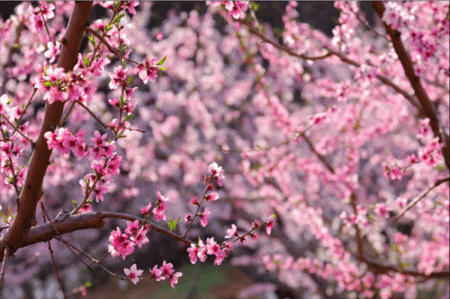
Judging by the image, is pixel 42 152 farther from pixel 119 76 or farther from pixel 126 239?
pixel 126 239

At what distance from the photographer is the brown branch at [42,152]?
2.05 meters

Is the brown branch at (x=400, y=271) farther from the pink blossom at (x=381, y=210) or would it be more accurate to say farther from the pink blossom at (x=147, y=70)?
the pink blossom at (x=147, y=70)

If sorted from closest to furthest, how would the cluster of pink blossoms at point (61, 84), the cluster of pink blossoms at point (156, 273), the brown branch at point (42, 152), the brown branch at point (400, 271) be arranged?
the cluster of pink blossoms at point (61, 84)
the brown branch at point (42, 152)
the cluster of pink blossoms at point (156, 273)
the brown branch at point (400, 271)

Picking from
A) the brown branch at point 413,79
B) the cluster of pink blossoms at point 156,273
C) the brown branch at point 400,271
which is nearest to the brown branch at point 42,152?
the cluster of pink blossoms at point 156,273

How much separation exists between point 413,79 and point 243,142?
8.41 m

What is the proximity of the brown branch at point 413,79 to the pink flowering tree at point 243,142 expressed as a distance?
0.01 m

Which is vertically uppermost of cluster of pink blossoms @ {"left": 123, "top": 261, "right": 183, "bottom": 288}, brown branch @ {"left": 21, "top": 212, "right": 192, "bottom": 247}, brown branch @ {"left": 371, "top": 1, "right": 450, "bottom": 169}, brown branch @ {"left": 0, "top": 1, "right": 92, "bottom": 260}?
brown branch @ {"left": 371, "top": 1, "right": 450, "bottom": 169}

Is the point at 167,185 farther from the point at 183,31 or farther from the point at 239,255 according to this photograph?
the point at 183,31

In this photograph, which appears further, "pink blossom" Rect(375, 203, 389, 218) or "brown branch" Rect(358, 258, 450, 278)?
"brown branch" Rect(358, 258, 450, 278)

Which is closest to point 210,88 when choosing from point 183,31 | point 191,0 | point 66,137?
point 183,31

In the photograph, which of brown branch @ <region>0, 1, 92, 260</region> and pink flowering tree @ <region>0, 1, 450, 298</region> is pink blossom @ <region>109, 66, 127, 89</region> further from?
brown branch @ <region>0, 1, 92, 260</region>

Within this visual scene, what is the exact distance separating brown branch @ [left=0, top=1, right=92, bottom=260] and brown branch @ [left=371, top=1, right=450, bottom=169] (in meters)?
2.48

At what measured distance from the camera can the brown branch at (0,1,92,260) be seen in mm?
2053

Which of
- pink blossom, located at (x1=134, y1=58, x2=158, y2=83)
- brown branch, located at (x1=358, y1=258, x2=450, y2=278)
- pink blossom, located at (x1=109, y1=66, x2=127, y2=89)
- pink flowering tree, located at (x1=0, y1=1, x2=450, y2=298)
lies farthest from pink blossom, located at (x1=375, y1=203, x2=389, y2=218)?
pink blossom, located at (x1=109, y1=66, x2=127, y2=89)
